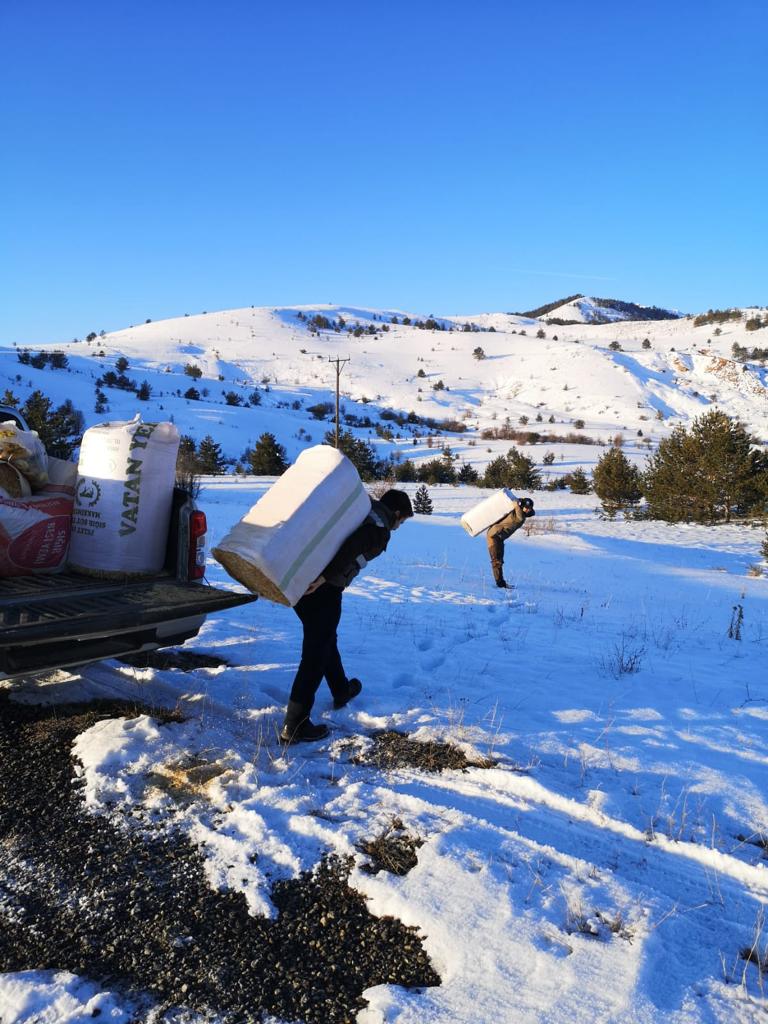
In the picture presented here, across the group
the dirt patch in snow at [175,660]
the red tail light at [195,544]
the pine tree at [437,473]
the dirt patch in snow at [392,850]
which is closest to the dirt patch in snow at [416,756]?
the dirt patch in snow at [392,850]

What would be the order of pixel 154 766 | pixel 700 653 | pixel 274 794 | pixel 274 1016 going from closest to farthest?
pixel 274 1016 < pixel 274 794 < pixel 154 766 < pixel 700 653

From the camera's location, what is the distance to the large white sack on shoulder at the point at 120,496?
170 inches

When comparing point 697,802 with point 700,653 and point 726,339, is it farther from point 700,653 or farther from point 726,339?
point 726,339

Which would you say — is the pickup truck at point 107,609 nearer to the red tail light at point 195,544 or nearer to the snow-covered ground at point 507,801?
the red tail light at point 195,544

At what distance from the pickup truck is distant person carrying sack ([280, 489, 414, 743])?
0.43 metres

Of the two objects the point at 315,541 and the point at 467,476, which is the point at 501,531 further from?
the point at 467,476

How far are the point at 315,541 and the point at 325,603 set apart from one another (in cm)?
55

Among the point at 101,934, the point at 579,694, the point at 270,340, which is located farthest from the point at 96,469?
the point at 270,340

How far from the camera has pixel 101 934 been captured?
7.61 feet

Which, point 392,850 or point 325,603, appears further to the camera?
point 325,603

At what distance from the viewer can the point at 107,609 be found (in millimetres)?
3650

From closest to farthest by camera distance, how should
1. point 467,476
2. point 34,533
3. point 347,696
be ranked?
point 34,533, point 347,696, point 467,476

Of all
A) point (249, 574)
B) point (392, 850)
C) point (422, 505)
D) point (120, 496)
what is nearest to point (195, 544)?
point (120, 496)

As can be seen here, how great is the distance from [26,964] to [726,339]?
110219 mm
